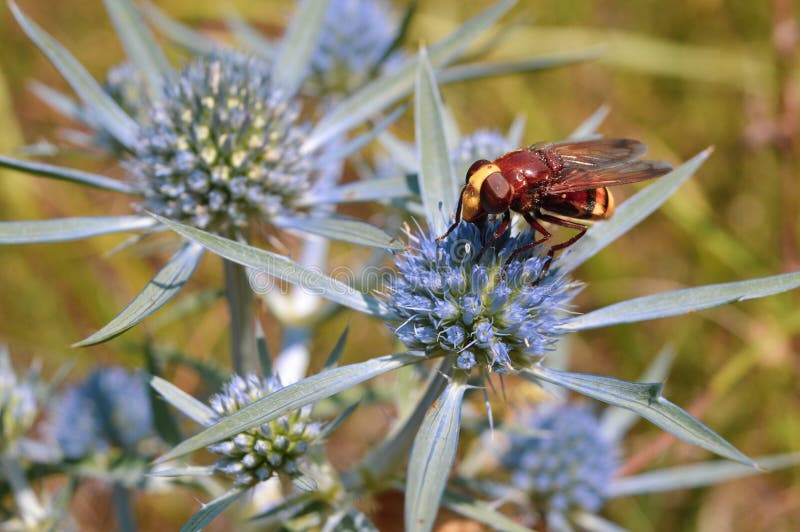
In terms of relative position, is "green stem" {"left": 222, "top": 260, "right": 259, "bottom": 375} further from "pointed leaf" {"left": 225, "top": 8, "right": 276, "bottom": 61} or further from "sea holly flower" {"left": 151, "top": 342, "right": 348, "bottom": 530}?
"pointed leaf" {"left": 225, "top": 8, "right": 276, "bottom": 61}

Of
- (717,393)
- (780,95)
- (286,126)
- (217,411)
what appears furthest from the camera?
(780,95)

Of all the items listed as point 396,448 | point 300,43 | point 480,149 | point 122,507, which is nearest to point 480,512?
point 396,448

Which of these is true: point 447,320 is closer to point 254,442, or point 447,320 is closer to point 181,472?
point 254,442

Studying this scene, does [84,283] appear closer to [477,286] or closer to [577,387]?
[477,286]

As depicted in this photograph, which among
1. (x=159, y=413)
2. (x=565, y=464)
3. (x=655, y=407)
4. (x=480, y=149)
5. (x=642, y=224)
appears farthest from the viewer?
(x=642, y=224)

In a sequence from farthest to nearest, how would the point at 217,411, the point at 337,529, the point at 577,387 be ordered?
the point at 337,529
the point at 217,411
the point at 577,387

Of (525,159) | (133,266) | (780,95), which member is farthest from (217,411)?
(780,95)

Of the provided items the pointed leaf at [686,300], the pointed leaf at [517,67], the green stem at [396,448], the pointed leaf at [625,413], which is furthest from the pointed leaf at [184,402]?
the pointed leaf at [625,413]
